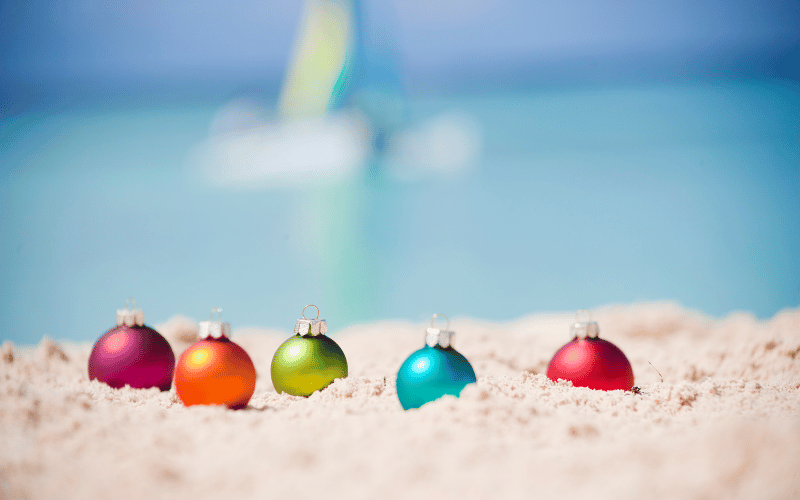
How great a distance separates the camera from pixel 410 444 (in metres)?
2.00

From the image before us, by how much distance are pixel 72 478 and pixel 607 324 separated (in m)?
5.92

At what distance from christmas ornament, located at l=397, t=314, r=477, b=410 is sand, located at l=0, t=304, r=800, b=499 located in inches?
5.4

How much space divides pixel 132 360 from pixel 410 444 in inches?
83.0

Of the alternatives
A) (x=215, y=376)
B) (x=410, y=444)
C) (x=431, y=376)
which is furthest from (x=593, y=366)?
(x=215, y=376)

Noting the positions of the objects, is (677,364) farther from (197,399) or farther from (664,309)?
(197,399)

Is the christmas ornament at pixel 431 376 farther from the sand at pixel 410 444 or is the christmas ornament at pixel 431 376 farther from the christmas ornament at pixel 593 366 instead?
the christmas ornament at pixel 593 366

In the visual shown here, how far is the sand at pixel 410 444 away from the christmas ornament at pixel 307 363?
0.09 metres

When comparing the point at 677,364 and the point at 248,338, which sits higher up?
the point at 248,338

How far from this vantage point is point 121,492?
5.54 feet

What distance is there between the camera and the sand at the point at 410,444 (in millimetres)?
1711

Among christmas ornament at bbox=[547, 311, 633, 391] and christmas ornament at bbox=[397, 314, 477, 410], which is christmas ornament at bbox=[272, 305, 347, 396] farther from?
christmas ornament at bbox=[547, 311, 633, 391]

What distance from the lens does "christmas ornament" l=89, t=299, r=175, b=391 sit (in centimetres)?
329

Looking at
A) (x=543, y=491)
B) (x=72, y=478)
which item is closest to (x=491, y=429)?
(x=543, y=491)

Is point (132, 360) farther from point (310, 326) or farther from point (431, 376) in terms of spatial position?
point (431, 376)
